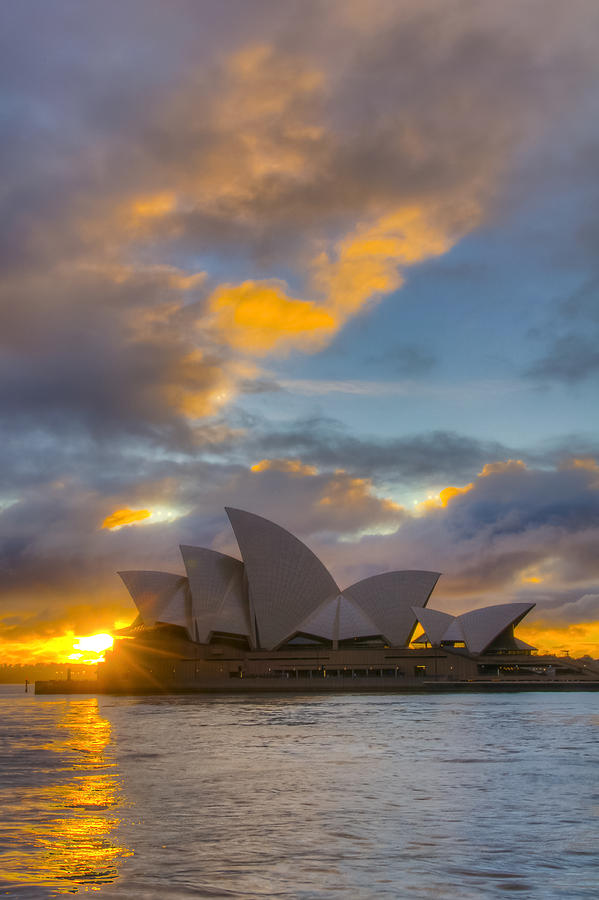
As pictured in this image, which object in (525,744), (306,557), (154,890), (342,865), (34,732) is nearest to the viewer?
(154,890)

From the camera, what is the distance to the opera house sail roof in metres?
81.7

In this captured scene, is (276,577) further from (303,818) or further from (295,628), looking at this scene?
(303,818)

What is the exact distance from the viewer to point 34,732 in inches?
1419

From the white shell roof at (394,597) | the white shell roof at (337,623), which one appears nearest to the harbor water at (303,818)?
the white shell roof at (337,623)

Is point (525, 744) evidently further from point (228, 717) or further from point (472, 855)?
point (228, 717)

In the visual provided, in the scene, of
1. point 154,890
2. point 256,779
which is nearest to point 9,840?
point 154,890

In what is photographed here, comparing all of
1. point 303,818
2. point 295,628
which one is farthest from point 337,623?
point 303,818

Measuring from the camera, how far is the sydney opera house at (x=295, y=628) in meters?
82.1

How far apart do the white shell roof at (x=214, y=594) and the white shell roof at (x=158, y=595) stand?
1404 mm

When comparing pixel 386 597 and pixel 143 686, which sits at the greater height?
pixel 386 597

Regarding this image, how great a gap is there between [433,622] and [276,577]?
55.6 ft

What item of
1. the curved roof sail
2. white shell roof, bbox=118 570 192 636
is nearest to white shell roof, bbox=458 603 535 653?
the curved roof sail

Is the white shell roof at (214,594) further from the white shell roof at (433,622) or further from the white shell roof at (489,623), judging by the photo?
the white shell roof at (489,623)

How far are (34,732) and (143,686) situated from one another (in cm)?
5190
